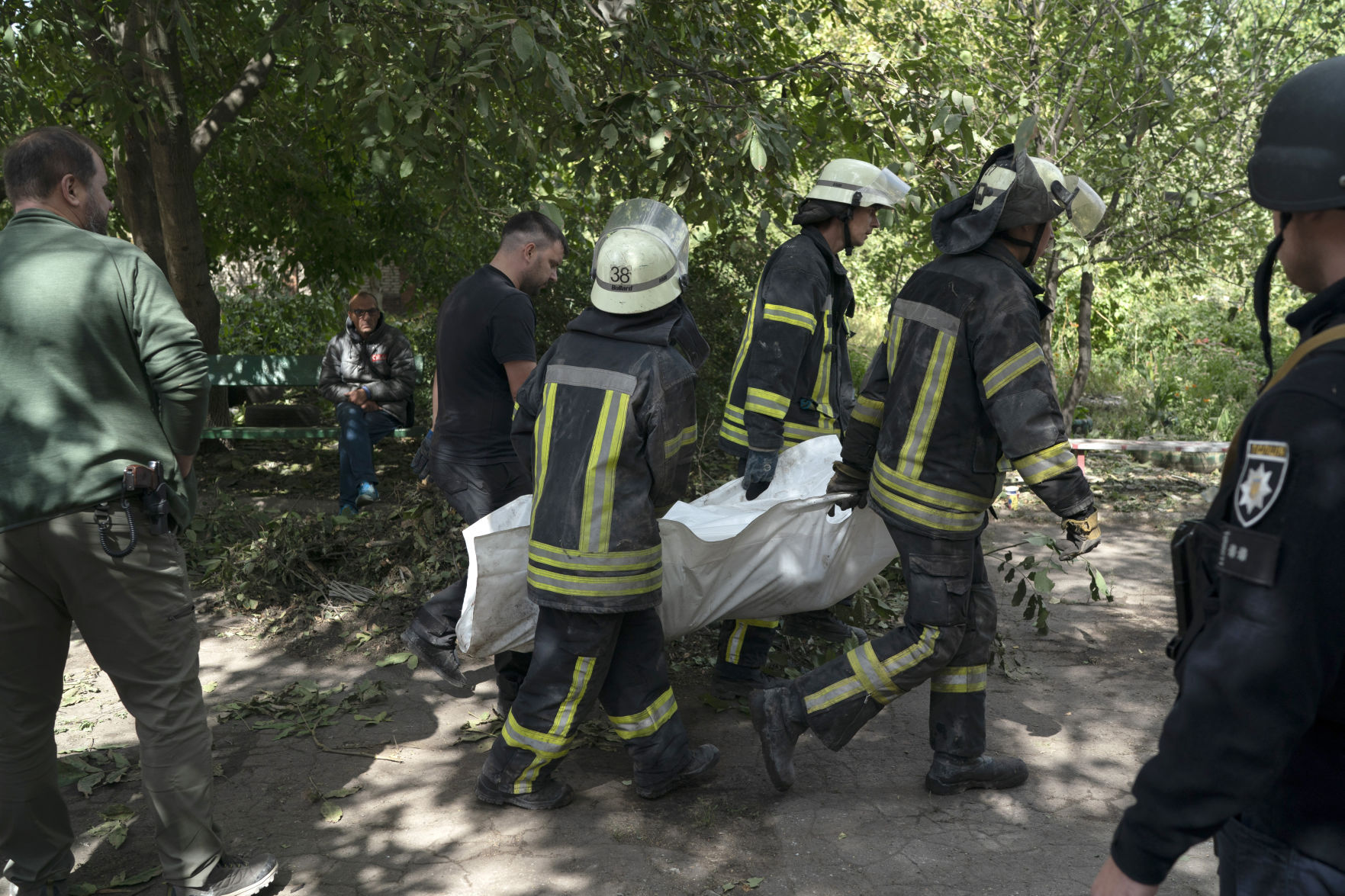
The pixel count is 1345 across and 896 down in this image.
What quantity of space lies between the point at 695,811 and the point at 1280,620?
2558mm

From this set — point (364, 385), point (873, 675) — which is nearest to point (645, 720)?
point (873, 675)

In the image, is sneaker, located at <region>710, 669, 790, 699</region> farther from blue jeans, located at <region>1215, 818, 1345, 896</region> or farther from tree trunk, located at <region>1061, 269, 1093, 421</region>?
tree trunk, located at <region>1061, 269, 1093, 421</region>

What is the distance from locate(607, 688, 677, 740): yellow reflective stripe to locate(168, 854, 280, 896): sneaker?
1138mm

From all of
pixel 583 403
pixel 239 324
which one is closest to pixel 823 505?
pixel 583 403

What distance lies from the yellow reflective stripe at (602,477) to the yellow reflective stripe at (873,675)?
942mm

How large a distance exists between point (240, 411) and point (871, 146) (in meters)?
8.73

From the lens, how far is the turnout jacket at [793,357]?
14.1ft

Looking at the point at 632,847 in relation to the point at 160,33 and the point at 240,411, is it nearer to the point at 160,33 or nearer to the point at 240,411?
the point at 160,33

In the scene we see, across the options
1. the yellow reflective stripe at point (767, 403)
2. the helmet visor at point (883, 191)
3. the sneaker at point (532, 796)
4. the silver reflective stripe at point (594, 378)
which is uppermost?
the helmet visor at point (883, 191)

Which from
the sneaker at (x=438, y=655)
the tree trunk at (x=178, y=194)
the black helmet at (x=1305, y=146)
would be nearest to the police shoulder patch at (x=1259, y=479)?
the black helmet at (x=1305, y=146)

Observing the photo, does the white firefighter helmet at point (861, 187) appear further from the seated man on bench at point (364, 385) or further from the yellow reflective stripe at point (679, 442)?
the seated man on bench at point (364, 385)

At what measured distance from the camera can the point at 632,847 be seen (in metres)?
3.33

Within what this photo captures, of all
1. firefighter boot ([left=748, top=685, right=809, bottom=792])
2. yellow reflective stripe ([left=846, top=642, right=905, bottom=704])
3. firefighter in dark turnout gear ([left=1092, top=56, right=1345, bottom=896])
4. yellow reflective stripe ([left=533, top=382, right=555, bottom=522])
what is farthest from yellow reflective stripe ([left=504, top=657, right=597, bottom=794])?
firefighter in dark turnout gear ([left=1092, top=56, right=1345, bottom=896])

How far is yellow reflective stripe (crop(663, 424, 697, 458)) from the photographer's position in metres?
3.33
